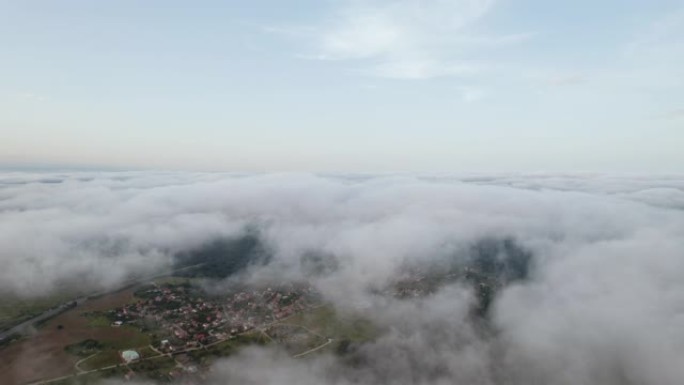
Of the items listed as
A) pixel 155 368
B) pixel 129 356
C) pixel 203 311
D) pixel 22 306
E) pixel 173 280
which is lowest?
pixel 173 280

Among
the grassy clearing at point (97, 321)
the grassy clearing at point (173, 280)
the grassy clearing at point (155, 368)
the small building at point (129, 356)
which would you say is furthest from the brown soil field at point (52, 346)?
the grassy clearing at point (173, 280)

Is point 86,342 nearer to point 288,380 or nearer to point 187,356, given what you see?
point 187,356

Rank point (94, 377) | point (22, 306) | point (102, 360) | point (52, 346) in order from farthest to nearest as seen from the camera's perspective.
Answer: point (22, 306) < point (52, 346) < point (102, 360) < point (94, 377)

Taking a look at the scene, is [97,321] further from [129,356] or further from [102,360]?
[129,356]

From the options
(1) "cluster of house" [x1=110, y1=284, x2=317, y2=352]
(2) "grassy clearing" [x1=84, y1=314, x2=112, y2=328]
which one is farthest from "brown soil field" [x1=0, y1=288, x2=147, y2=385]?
(1) "cluster of house" [x1=110, y1=284, x2=317, y2=352]

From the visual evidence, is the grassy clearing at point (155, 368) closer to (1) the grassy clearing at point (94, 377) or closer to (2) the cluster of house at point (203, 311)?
(1) the grassy clearing at point (94, 377)

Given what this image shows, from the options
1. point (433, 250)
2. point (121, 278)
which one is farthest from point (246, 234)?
point (433, 250)

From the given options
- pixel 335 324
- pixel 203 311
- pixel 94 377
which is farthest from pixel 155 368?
pixel 335 324

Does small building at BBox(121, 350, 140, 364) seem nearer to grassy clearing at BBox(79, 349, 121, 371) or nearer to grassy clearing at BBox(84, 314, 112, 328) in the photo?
grassy clearing at BBox(79, 349, 121, 371)
